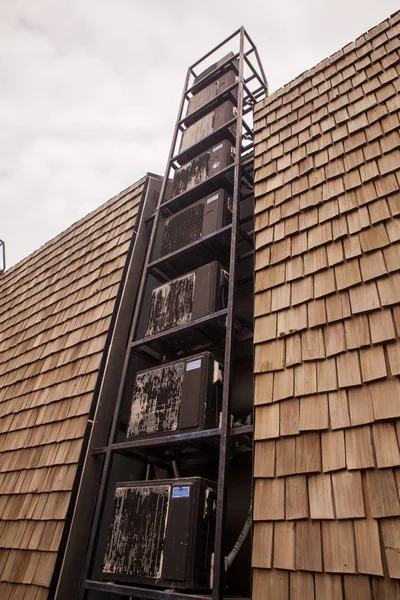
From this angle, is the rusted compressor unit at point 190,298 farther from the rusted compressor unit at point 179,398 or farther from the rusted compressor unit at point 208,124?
the rusted compressor unit at point 208,124

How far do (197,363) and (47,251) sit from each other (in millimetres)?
5253

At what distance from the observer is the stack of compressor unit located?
279 cm

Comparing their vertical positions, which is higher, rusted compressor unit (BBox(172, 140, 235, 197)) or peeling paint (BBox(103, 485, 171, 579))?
rusted compressor unit (BBox(172, 140, 235, 197))

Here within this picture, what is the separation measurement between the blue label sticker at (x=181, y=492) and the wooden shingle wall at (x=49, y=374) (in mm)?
1358

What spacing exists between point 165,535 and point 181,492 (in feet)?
0.96

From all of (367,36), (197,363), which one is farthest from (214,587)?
(367,36)

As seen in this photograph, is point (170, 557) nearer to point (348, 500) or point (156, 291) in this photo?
point (348, 500)

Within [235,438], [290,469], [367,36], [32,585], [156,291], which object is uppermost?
[367,36]

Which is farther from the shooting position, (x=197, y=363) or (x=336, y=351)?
(x=197, y=363)

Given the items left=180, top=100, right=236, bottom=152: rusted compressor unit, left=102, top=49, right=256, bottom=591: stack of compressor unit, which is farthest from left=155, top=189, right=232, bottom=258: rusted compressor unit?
left=180, top=100, right=236, bottom=152: rusted compressor unit

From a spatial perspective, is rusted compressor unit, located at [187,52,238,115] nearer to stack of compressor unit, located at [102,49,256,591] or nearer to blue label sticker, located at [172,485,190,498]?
stack of compressor unit, located at [102,49,256,591]

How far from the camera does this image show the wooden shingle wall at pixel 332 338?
2240 millimetres

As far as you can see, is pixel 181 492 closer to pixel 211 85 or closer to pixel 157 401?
pixel 157 401

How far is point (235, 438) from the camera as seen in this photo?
10.5 ft
